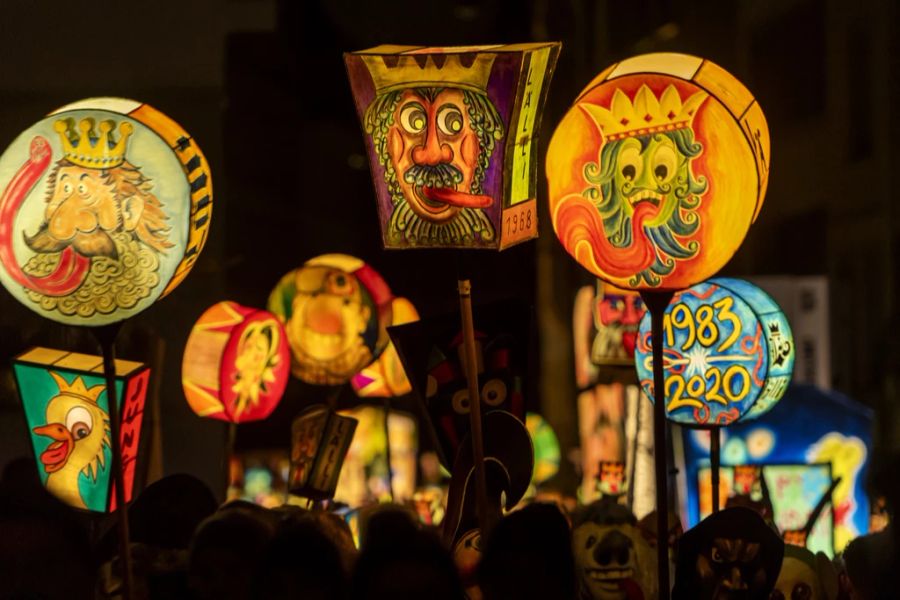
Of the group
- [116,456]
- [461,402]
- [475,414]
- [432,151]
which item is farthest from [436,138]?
[116,456]

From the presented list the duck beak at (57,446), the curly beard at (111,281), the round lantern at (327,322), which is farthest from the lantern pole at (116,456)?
the round lantern at (327,322)

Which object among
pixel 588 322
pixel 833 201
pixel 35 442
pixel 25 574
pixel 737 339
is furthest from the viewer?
pixel 833 201

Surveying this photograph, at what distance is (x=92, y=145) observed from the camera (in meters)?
3.90

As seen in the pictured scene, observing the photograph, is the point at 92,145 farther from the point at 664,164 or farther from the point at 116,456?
the point at 664,164

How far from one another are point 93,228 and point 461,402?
47.8 inches

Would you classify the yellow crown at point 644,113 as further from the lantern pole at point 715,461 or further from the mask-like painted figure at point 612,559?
the lantern pole at point 715,461

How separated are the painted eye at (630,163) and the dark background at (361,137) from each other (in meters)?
2.34

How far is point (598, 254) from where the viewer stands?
155 inches

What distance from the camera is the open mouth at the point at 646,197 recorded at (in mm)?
3840

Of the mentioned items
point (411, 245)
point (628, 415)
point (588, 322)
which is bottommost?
point (628, 415)

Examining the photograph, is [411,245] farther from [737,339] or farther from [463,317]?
[737,339]

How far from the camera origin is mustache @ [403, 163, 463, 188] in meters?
3.85

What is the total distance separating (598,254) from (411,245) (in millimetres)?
523

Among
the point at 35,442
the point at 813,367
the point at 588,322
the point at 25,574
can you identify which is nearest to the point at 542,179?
the point at 588,322
